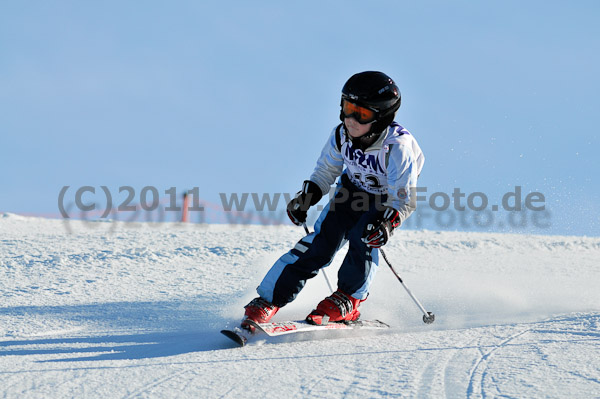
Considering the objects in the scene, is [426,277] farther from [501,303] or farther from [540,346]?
[540,346]

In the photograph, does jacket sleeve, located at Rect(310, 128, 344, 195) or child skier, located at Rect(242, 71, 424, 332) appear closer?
child skier, located at Rect(242, 71, 424, 332)

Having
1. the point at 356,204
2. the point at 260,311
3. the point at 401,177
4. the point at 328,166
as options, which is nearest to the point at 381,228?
the point at 401,177

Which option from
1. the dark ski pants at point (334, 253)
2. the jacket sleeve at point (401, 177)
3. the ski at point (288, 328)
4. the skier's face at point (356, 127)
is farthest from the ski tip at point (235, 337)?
the skier's face at point (356, 127)

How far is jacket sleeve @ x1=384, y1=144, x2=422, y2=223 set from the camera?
3.70 meters

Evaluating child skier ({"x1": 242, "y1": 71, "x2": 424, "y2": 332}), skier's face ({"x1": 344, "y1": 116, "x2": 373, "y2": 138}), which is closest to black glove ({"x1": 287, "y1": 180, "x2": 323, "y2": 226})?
child skier ({"x1": 242, "y1": 71, "x2": 424, "y2": 332})

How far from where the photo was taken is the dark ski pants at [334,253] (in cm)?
381

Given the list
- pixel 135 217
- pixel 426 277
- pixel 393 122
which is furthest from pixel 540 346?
pixel 135 217

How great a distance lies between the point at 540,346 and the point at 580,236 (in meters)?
8.82

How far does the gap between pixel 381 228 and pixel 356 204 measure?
19.3 inches

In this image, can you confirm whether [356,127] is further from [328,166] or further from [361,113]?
[328,166]

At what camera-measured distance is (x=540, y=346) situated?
10.5 feet

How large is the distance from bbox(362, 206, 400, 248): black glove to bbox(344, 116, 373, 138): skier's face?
21.7 inches

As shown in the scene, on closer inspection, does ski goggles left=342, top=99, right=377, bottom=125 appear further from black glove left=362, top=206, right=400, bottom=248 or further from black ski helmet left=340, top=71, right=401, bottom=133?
black glove left=362, top=206, right=400, bottom=248

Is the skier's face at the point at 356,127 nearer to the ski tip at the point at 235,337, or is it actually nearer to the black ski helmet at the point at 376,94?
the black ski helmet at the point at 376,94
